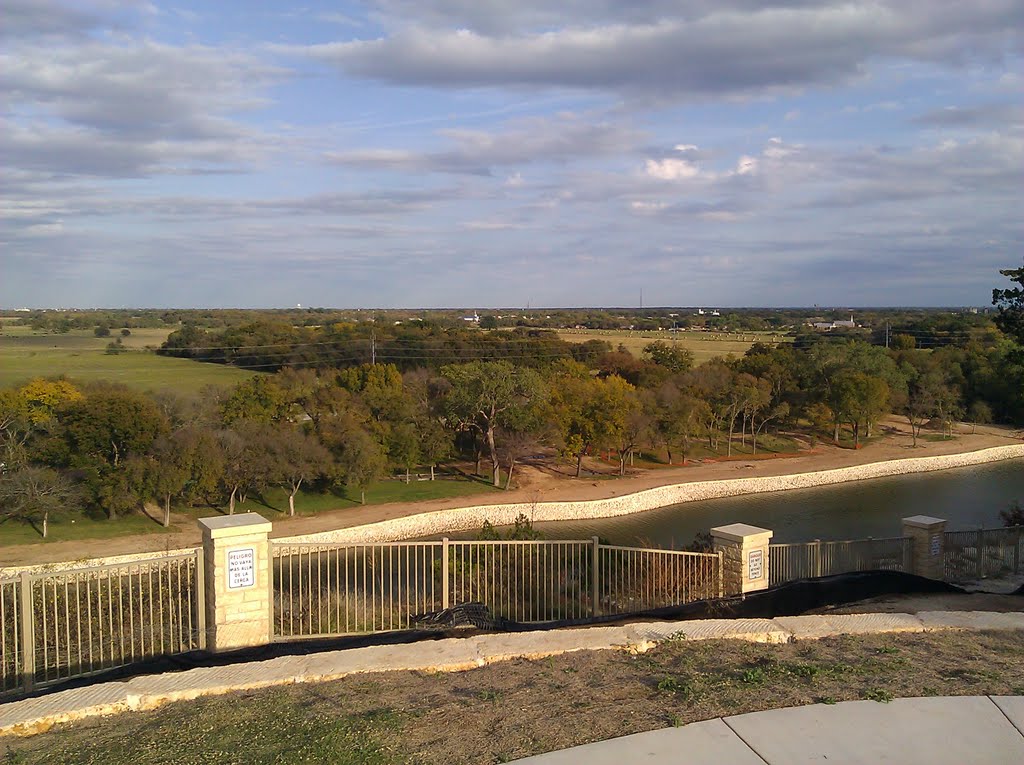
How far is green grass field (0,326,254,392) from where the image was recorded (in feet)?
190

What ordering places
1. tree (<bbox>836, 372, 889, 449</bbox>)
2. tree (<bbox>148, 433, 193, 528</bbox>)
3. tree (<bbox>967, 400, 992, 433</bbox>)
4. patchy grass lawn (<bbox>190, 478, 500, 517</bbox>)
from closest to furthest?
tree (<bbox>148, 433, 193, 528</bbox>)
patchy grass lawn (<bbox>190, 478, 500, 517</bbox>)
tree (<bbox>836, 372, 889, 449</bbox>)
tree (<bbox>967, 400, 992, 433</bbox>)

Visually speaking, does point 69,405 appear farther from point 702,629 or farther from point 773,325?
point 773,325

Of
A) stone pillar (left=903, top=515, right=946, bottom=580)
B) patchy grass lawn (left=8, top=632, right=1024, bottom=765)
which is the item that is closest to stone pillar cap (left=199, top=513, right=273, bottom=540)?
patchy grass lawn (left=8, top=632, right=1024, bottom=765)

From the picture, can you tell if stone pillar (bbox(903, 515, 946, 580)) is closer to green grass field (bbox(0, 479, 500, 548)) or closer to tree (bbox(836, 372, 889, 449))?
green grass field (bbox(0, 479, 500, 548))

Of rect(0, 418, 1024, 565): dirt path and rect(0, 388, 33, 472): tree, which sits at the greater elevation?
rect(0, 388, 33, 472): tree

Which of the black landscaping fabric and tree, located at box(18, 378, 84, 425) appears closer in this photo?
the black landscaping fabric

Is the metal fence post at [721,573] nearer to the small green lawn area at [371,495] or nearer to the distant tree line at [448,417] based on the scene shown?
the distant tree line at [448,417]

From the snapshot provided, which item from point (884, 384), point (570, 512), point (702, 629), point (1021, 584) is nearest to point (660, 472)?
point (570, 512)

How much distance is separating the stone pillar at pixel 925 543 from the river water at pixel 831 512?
625 inches

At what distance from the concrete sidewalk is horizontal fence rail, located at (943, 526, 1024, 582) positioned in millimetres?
9048

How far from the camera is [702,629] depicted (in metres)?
7.50

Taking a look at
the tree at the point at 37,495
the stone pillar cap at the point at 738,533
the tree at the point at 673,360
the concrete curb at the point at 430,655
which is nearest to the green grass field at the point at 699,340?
the tree at the point at 673,360

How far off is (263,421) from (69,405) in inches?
328

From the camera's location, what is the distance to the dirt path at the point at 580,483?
2886cm
